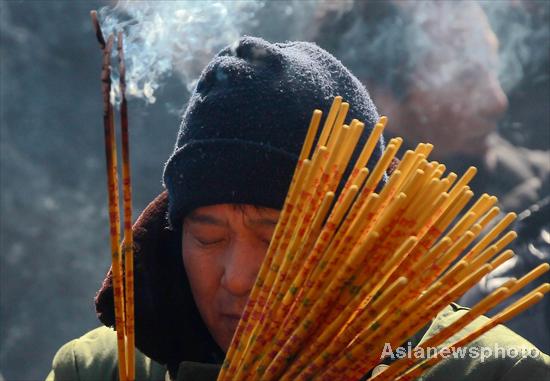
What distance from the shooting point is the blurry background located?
16.5ft

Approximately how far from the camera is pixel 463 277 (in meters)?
1.08

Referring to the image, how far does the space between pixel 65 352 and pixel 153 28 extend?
2617mm

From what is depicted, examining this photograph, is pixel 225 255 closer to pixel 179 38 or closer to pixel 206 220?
pixel 206 220

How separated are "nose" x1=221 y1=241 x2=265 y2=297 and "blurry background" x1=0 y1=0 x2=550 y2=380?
122 inches

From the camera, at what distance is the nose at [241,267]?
159cm

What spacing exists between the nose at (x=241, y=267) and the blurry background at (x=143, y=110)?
3.10 m

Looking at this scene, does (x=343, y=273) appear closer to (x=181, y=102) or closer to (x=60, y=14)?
(x=181, y=102)

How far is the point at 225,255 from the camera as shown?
1.68 metres

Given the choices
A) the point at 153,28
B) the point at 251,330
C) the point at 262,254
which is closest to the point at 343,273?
the point at 251,330

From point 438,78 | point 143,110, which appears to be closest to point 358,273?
point 143,110

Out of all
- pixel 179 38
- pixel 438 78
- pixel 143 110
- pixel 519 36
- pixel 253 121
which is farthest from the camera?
pixel 519 36

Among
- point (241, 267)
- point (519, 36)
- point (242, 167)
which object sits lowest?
point (241, 267)

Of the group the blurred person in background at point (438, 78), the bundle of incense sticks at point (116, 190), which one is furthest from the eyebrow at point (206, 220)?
the blurred person in background at point (438, 78)

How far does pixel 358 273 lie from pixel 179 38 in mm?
4054
